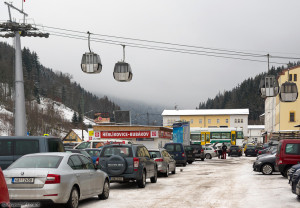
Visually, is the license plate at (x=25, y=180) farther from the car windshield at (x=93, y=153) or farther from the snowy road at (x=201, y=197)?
the car windshield at (x=93, y=153)

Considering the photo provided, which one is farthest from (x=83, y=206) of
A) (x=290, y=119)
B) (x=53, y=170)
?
(x=290, y=119)

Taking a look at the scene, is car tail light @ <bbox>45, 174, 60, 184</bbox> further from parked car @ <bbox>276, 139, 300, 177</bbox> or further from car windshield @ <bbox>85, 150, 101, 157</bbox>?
car windshield @ <bbox>85, 150, 101, 157</bbox>

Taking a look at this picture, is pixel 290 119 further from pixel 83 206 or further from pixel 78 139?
pixel 83 206

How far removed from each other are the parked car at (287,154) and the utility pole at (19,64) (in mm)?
15907

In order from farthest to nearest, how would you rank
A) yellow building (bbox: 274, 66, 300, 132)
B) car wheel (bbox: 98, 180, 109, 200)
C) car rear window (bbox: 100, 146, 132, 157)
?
yellow building (bbox: 274, 66, 300, 132)
car rear window (bbox: 100, 146, 132, 157)
car wheel (bbox: 98, 180, 109, 200)

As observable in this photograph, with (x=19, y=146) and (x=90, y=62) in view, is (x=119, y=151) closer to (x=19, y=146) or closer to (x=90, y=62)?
(x=19, y=146)

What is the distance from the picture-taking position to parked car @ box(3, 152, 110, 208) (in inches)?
427

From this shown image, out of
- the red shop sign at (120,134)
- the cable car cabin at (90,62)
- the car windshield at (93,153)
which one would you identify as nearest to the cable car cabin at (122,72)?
the cable car cabin at (90,62)

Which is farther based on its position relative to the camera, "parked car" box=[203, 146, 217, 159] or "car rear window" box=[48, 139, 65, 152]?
"parked car" box=[203, 146, 217, 159]

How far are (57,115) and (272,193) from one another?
86444mm

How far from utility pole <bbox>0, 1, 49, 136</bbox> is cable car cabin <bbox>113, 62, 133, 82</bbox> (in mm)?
10396

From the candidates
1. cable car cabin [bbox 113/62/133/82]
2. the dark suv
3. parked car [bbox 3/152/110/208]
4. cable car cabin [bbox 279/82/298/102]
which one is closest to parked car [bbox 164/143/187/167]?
cable car cabin [bbox 279/82/298/102]

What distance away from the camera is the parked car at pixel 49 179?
35.6 feet

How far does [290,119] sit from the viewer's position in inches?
3339
